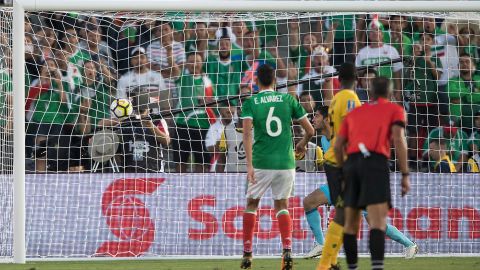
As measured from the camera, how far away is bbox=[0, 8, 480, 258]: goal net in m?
15.8

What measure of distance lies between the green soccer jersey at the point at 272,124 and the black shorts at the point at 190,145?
4198 mm

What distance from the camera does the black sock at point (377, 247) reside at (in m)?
9.47

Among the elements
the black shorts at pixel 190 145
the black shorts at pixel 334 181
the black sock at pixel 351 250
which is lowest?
the black sock at pixel 351 250

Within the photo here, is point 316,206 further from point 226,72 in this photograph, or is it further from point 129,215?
point 226,72

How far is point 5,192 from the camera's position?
1568cm

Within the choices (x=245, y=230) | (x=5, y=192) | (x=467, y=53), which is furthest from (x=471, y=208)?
(x=5, y=192)

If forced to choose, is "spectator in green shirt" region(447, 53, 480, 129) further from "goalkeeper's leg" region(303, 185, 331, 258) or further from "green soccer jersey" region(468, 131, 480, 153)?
"goalkeeper's leg" region(303, 185, 331, 258)

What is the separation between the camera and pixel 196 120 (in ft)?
55.0

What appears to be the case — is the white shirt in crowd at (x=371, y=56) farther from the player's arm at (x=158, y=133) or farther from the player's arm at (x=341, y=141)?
the player's arm at (x=341, y=141)

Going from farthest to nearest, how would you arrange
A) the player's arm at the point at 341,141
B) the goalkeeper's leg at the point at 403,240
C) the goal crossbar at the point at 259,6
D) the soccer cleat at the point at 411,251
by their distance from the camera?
the goal crossbar at the point at 259,6 → the soccer cleat at the point at 411,251 → the goalkeeper's leg at the point at 403,240 → the player's arm at the point at 341,141

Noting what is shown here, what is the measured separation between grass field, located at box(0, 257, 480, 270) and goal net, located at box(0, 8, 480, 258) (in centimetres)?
111

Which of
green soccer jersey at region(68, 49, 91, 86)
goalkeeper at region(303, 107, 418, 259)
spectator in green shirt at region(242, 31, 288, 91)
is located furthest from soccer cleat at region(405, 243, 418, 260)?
green soccer jersey at region(68, 49, 91, 86)

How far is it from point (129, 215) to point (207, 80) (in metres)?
2.50

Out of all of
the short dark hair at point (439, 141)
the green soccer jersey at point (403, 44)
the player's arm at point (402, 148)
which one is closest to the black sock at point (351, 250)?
the player's arm at point (402, 148)
